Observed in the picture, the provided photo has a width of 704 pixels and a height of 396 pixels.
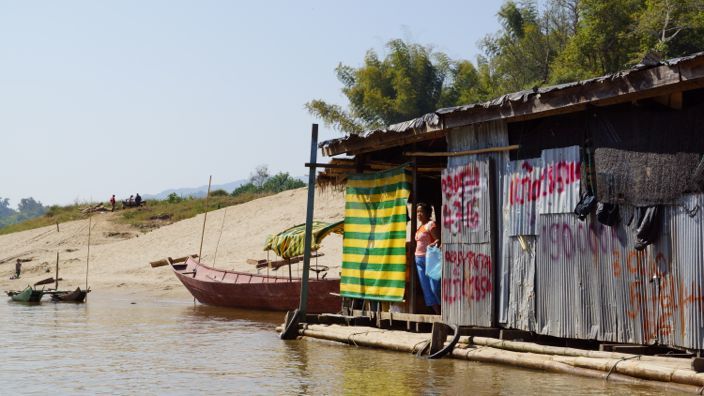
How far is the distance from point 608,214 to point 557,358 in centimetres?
165

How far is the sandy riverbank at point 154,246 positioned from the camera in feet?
105

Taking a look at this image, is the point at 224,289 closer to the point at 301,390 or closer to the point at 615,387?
the point at 301,390

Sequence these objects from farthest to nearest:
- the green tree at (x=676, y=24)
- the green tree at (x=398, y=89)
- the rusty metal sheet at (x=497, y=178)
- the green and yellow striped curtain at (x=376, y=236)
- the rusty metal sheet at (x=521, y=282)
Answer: the green tree at (x=398, y=89) → the green tree at (x=676, y=24) → the green and yellow striped curtain at (x=376, y=236) → the rusty metal sheet at (x=497, y=178) → the rusty metal sheet at (x=521, y=282)

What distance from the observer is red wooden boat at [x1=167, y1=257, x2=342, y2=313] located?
20.3 meters

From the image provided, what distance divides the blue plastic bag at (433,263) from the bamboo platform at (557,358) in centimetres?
83

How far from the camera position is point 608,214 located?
34.1 ft

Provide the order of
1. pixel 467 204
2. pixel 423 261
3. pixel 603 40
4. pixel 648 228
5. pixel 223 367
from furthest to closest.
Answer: pixel 603 40 < pixel 423 261 < pixel 223 367 < pixel 467 204 < pixel 648 228

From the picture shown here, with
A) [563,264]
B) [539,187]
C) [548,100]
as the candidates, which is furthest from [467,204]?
[548,100]

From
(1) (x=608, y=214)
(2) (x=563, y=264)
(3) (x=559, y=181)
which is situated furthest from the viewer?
(3) (x=559, y=181)

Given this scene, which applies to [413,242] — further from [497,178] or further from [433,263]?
[497,178]

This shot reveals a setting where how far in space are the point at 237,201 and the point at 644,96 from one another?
125 feet

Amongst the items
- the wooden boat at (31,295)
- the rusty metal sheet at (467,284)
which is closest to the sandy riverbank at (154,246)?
the wooden boat at (31,295)

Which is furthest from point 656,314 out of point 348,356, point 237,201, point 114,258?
point 237,201

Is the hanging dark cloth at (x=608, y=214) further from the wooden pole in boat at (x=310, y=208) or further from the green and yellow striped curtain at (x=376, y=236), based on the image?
the wooden pole in boat at (x=310, y=208)
